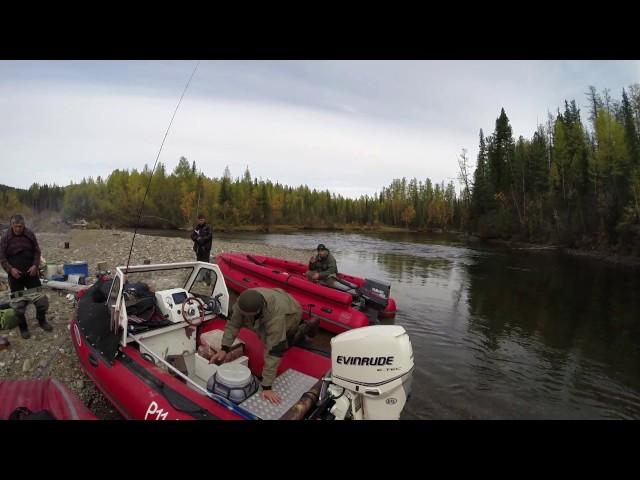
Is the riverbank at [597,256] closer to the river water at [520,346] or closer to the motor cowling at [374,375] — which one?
the river water at [520,346]

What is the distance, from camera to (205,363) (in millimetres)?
4180

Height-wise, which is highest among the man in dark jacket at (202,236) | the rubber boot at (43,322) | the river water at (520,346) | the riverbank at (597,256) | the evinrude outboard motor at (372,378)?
the man in dark jacket at (202,236)

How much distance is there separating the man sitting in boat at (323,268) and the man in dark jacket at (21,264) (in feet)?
17.7

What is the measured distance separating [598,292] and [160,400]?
55.6 ft

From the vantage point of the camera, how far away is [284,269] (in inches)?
386

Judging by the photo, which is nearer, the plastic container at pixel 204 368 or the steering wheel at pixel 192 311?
the plastic container at pixel 204 368

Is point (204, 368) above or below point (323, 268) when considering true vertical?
below

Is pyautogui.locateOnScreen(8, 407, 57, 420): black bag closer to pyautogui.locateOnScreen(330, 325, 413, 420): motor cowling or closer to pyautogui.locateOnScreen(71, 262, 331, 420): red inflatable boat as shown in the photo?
pyautogui.locateOnScreen(71, 262, 331, 420): red inflatable boat

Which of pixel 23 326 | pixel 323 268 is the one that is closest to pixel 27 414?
pixel 23 326

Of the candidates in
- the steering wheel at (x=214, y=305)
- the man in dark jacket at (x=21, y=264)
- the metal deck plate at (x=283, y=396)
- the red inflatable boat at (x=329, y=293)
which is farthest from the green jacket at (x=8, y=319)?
the red inflatable boat at (x=329, y=293)

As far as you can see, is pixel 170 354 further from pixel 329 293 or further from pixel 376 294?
pixel 376 294

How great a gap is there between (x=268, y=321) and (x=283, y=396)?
0.87 meters

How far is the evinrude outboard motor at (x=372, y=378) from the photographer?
9.36ft
